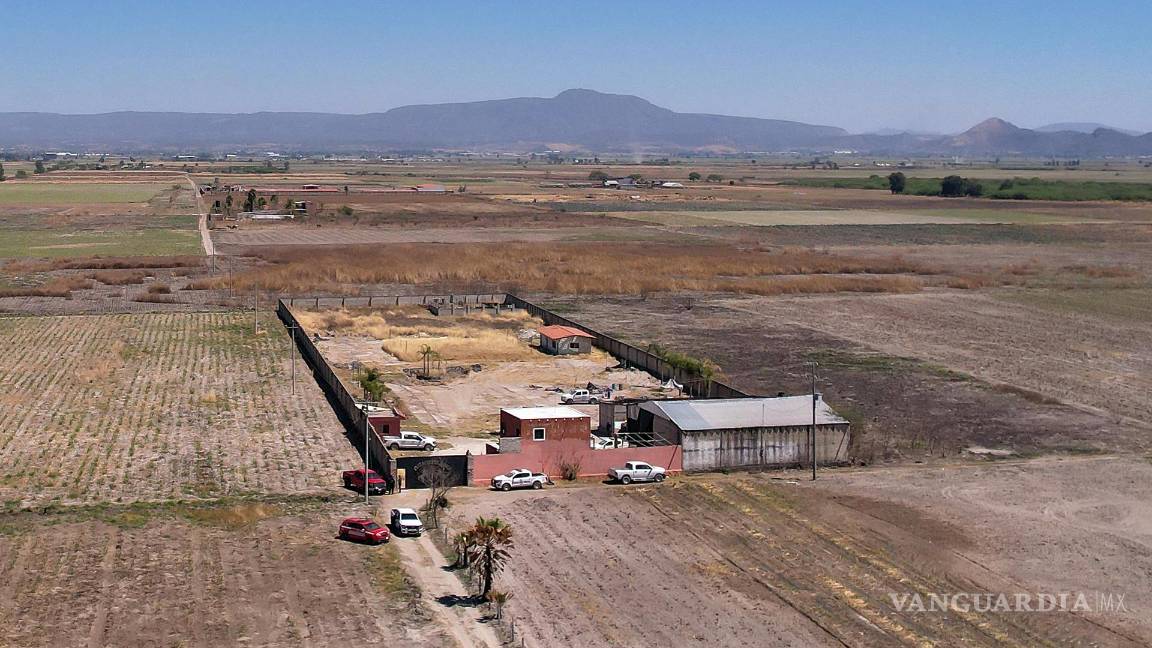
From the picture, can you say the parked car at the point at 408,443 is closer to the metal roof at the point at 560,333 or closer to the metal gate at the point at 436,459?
the metal gate at the point at 436,459

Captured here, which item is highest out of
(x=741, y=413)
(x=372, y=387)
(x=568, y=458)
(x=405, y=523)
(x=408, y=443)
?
(x=741, y=413)

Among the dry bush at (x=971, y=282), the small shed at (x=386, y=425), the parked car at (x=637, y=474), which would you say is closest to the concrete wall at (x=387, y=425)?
the small shed at (x=386, y=425)

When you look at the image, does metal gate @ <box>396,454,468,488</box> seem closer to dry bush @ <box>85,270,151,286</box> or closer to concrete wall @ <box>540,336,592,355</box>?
concrete wall @ <box>540,336,592,355</box>

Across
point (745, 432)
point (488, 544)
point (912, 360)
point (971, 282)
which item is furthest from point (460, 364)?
point (971, 282)

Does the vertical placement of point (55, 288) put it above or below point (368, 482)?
below

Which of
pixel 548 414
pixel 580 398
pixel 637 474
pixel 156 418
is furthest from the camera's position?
pixel 580 398

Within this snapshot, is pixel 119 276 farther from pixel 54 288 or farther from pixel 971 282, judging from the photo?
pixel 971 282

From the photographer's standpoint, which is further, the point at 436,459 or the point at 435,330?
the point at 435,330

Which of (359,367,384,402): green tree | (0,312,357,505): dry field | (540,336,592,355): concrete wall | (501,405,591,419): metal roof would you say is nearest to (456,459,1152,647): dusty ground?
(501,405,591,419): metal roof
